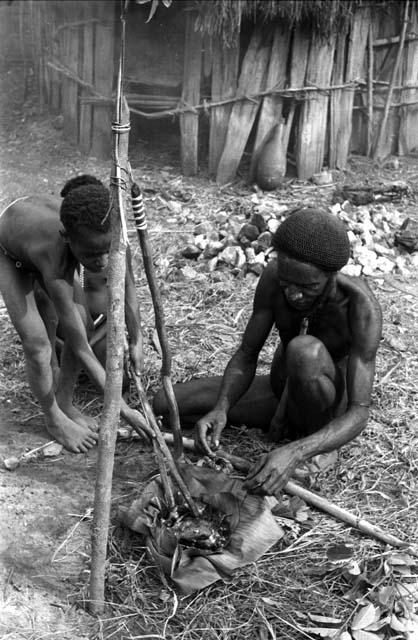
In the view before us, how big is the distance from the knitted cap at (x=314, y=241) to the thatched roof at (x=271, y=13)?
13.9 feet

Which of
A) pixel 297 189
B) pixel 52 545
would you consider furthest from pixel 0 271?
pixel 297 189

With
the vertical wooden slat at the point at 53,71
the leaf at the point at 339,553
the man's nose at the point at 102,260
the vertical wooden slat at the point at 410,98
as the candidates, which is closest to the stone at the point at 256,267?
the man's nose at the point at 102,260

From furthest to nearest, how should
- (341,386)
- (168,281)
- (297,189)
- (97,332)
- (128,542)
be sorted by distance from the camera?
(297,189) → (168,281) → (97,332) → (341,386) → (128,542)

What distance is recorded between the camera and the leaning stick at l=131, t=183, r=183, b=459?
2523mm

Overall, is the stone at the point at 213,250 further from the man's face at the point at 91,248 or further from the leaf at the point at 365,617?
the leaf at the point at 365,617

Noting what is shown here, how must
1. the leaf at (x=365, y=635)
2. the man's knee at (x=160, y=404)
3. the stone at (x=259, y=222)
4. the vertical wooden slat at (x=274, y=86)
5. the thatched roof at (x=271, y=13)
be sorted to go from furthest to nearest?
the vertical wooden slat at (x=274, y=86) → the thatched roof at (x=271, y=13) → the stone at (x=259, y=222) → the man's knee at (x=160, y=404) → the leaf at (x=365, y=635)

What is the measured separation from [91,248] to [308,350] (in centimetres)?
100

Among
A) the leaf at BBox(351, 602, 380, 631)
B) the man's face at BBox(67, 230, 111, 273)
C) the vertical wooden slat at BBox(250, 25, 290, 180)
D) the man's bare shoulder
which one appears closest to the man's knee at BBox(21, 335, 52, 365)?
the man's face at BBox(67, 230, 111, 273)

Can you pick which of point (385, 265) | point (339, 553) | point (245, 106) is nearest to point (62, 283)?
point (339, 553)

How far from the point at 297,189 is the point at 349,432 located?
4.58m

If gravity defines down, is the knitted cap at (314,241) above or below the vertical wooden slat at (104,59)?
below

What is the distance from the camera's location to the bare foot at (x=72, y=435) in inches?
148

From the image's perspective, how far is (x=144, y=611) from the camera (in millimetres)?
2770

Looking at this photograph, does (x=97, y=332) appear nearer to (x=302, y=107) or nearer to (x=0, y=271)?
(x=0, y=271)
